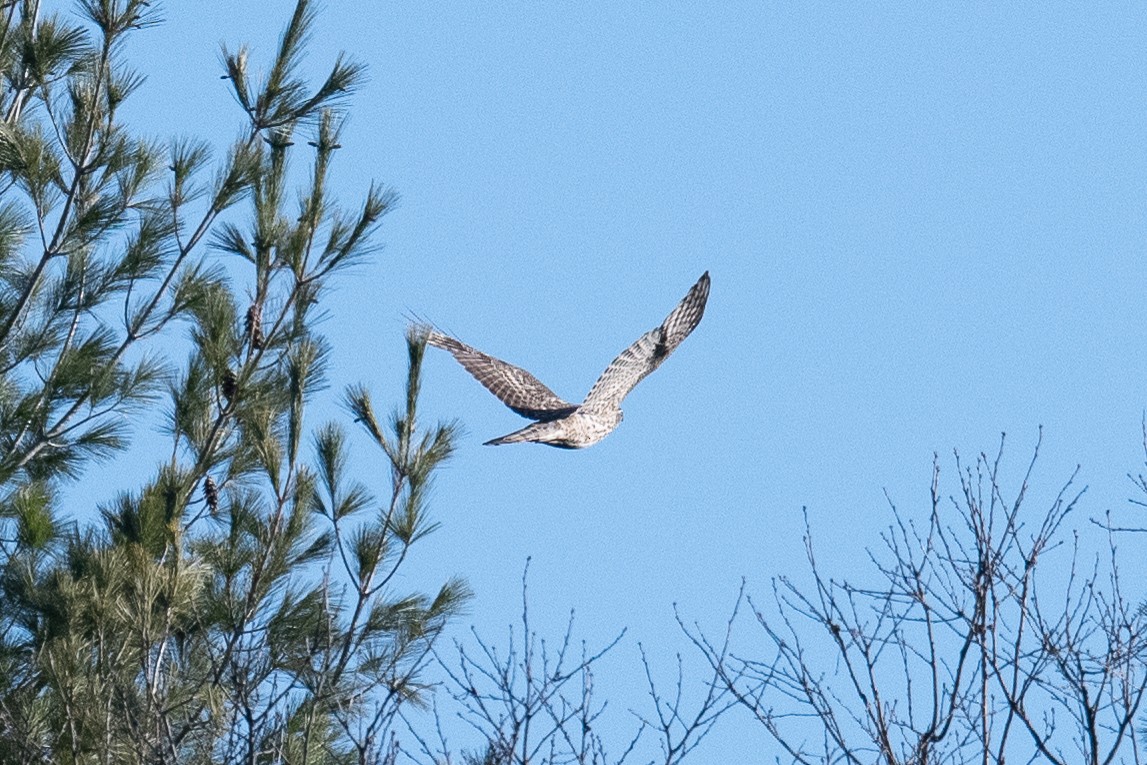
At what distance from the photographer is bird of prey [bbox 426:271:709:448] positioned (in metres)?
10.9

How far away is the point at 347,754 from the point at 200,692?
32.8 inches

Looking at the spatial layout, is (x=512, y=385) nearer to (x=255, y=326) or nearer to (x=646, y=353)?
(x=646, y=353)

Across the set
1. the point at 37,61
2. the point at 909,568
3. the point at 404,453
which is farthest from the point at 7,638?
the point at 909,568

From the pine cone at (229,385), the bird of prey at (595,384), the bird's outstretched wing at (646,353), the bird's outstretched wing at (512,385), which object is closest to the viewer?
the pine cone at (229,385)

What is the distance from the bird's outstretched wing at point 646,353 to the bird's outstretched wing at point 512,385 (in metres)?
0.25

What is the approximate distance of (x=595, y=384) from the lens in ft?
37.1

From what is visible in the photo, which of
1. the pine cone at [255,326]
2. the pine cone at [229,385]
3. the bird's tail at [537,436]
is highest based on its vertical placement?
the pine cone at [255,326]

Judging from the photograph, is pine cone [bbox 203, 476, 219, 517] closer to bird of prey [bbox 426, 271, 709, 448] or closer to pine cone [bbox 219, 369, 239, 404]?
pine cone [bbox 219, 369, 239, 404]

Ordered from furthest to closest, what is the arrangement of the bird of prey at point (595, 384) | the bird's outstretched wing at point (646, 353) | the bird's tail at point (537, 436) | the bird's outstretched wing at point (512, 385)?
the bird's outstretched wing at point (512, 385)
the bird's outstretched wing at point (646, 353)
the bird of prey at point (595, 384)
the bird's tail at point (537, 436)

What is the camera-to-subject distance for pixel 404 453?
28.7ft

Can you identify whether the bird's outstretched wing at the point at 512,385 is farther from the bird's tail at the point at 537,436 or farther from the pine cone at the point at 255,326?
the pine cone at the point at 255,326

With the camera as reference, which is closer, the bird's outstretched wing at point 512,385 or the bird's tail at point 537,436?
the bird's tail at point 537,436

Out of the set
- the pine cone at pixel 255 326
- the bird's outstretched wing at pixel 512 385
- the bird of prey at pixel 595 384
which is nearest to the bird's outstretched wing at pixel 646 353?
the bird of prey at pixel 595 384

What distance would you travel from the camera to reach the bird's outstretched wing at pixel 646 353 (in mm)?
11299
